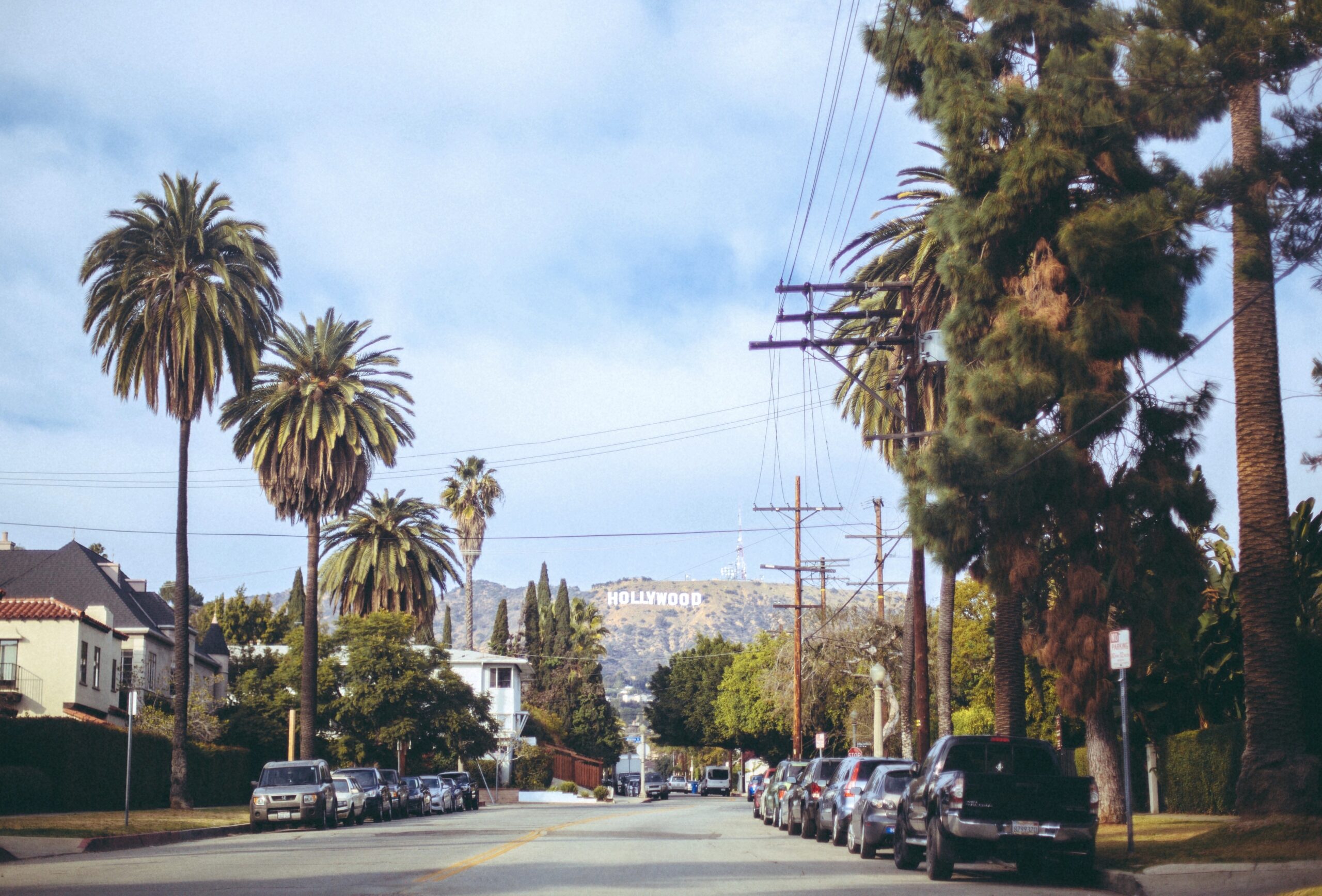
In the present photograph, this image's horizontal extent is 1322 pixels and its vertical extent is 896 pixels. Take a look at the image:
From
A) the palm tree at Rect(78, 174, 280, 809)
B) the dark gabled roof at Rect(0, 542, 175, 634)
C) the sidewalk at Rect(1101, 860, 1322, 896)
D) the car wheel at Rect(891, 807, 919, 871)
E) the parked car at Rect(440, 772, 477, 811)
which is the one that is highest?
the palm tree at Rect(78, 174, 280, 809)

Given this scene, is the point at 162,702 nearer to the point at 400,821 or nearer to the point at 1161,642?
the point at 400,821

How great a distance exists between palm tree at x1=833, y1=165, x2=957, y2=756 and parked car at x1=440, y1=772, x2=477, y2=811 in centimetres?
2230

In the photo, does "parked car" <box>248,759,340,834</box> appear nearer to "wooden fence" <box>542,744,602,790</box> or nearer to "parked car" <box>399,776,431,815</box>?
"parked car" <box>399,776,431,815</box>

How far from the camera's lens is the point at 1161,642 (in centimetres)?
2486

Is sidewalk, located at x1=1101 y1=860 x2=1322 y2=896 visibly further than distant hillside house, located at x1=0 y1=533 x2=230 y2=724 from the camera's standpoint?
No

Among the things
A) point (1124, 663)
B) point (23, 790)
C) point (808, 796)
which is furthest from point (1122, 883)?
point (23, 790)

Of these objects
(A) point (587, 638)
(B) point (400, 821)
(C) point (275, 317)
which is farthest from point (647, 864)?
(A) point (587, 638)

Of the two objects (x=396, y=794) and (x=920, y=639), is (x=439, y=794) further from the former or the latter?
(x=920, y=639)

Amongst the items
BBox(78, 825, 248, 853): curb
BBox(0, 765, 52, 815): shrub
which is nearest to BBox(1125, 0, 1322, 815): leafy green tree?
BBox(78, 825, 248, 853): curb

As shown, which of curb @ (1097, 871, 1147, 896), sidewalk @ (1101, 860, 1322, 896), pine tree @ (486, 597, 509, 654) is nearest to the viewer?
sidewalk @ (1101, 860, 1322, 896)

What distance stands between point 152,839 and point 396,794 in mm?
17671

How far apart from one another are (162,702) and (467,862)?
3897 centimetres

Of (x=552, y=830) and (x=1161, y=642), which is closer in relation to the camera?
(x=1161, y=642)

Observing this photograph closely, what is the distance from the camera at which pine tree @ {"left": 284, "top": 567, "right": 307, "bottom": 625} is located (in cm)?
9306
